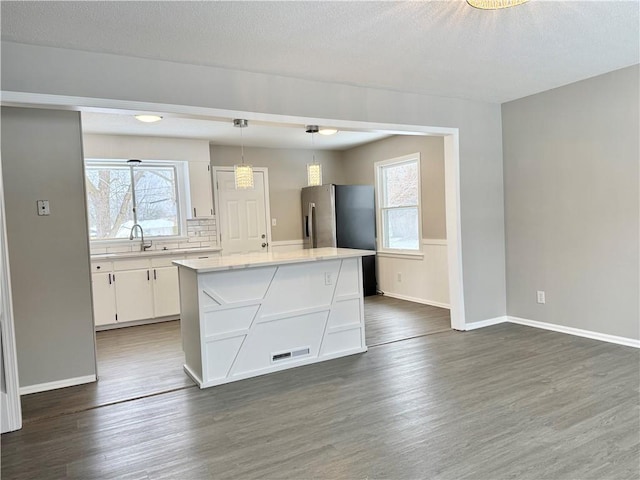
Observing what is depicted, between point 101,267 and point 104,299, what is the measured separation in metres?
0.38

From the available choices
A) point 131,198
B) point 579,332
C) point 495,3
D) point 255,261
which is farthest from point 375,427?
point 131,198

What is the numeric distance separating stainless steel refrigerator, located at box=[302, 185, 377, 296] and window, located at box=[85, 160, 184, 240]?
77.7 inches

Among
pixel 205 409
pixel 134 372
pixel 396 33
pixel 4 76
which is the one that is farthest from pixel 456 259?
pixel 4 76

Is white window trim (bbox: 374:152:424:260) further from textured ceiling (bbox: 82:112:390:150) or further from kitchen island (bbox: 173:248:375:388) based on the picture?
kitchen island (bbox: 173:248:375:388)

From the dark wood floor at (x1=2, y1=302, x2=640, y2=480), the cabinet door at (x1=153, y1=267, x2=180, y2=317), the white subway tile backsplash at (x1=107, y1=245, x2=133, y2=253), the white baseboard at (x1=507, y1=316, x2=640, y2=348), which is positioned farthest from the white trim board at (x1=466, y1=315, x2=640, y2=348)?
the white subway tile backsplash at (x1=107, y1=245, x2=133, y2=253)

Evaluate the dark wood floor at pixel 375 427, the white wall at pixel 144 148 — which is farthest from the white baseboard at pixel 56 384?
the white wall at pixel 144 148

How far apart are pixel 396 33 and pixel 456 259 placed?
96.2 inches

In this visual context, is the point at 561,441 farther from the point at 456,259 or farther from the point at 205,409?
the point at 456,259

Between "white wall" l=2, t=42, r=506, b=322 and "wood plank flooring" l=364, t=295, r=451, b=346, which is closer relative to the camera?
"white wall" l=2, t=42, r=506, b=322

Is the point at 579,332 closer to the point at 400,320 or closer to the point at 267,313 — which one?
the point at 400,320

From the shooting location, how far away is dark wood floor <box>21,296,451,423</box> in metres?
3.04

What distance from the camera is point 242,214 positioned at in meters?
6.42

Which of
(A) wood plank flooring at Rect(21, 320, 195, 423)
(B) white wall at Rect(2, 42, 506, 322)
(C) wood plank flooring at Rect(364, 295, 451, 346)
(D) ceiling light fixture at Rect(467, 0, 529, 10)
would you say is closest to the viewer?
(D) ceiling light fixture at Rect(467, 0, 529, 10)

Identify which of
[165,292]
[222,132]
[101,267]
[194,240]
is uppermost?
[222,132]
